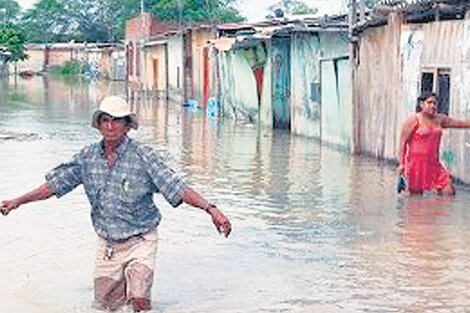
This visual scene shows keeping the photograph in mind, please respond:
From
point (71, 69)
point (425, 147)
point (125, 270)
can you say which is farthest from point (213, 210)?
point (71, 69)

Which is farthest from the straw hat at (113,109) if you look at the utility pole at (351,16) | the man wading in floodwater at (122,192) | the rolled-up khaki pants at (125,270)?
the utility pole at (351,16)

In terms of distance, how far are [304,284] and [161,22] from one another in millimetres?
45167

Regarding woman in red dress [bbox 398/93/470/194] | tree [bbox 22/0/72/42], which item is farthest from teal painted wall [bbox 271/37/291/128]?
tree [bbox 22/0/72/42]

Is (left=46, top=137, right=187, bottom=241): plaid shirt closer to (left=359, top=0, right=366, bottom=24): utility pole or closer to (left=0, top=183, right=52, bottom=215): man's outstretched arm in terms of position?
(left=0, top=183, right=52, bottom=215): man's outstretched arm

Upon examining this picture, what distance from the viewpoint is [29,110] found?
30.7 metres

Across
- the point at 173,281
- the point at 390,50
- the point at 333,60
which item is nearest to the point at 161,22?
the point at 333,60

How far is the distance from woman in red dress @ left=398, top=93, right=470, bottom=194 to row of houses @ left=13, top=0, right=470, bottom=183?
834 mm

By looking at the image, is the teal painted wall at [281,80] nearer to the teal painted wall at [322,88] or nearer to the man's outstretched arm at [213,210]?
the teal painted wall at [322,88]

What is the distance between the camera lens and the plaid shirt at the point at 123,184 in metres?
6.12

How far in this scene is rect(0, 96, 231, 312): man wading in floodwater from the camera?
6109mm

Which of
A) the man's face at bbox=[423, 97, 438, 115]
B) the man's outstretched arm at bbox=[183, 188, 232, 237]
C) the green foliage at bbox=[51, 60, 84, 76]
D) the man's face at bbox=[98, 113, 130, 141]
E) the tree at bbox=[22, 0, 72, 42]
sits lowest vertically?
the green foliage at bbox=[51, 60, 84, 76]

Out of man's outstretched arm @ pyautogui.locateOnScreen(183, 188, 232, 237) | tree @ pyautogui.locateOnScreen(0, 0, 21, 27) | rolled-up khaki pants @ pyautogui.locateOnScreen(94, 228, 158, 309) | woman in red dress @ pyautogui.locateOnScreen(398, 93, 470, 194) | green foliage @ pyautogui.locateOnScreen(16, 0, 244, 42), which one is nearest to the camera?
man's outstretched arm @ pyautogui.locateOnScreen(183, 188, 232, 237)

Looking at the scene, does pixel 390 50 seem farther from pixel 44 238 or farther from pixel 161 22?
pixel 161 22

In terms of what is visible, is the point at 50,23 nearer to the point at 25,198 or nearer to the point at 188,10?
the point at 188,10
